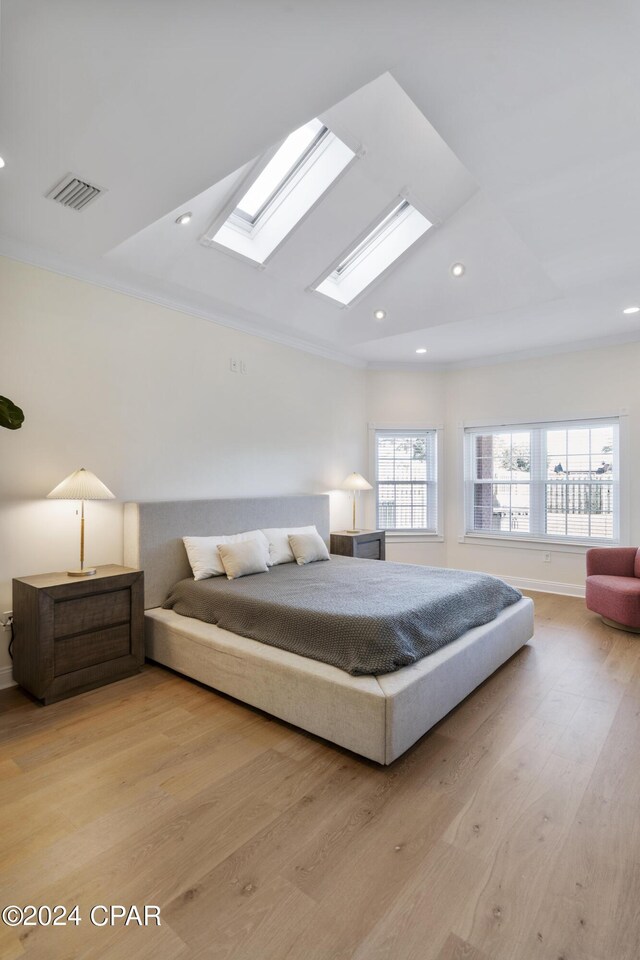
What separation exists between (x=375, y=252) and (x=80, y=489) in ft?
10.6

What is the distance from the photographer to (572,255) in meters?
3.34

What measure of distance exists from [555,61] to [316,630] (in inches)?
113

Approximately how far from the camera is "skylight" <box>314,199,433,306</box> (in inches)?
158

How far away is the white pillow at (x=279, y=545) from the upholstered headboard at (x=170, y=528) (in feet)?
0.50

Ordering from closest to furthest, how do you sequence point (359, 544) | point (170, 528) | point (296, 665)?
point (296, 665) < point (170, 528) < point (359, 544)

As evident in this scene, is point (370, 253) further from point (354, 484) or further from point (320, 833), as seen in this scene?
point (320, 833)

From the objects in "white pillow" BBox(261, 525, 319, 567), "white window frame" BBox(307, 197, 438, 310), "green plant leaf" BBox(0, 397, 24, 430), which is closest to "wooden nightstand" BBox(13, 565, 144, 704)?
"green plant leaf" BBox(0, 397, 24, 430)

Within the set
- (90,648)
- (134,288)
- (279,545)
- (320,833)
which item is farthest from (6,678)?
(134,288)

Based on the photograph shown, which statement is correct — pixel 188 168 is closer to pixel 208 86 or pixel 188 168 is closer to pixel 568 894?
pixel 208 86

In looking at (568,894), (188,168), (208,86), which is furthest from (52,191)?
(568,894)

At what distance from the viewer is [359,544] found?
5191 millimetres

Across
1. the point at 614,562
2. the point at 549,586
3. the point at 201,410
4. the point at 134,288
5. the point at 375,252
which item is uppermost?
the point at 375,252

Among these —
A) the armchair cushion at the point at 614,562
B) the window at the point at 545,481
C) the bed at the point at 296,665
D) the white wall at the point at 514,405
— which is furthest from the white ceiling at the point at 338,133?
the armchair cushion at the point at 614,562

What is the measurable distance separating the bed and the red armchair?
93 centimetres
